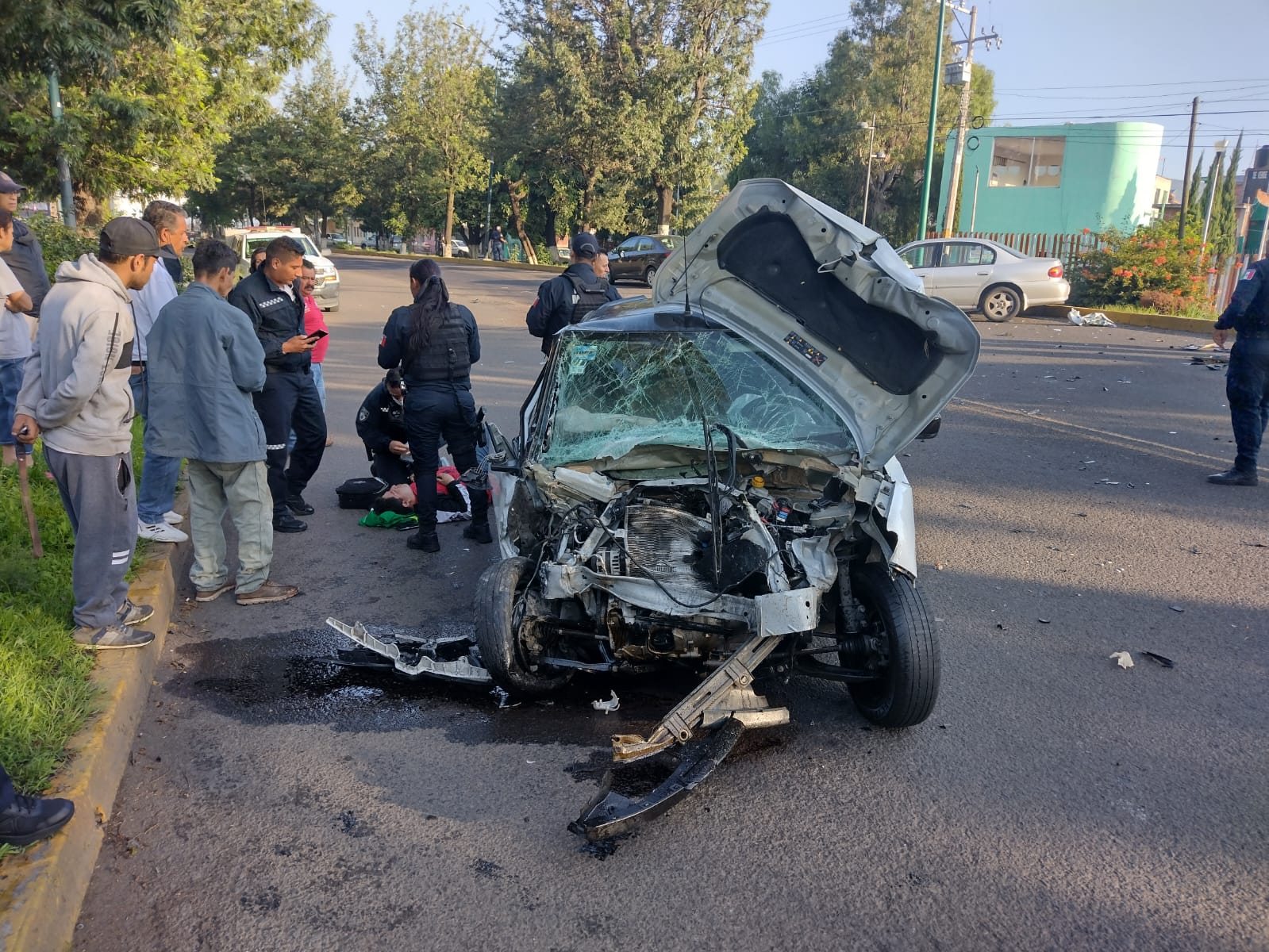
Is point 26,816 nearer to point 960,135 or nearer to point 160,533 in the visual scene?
point 160,533

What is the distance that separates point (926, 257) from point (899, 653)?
16494 millimetres

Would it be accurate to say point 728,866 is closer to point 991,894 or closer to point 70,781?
point 991,894

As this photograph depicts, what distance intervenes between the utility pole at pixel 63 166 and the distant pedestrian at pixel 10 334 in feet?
29.8

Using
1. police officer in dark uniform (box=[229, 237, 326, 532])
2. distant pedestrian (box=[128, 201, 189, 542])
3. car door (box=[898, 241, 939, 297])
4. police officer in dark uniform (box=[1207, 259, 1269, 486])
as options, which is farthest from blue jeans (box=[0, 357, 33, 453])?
car door (box=[898, 241, 939, 297])

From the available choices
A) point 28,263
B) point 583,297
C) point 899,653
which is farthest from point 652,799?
point 28,263

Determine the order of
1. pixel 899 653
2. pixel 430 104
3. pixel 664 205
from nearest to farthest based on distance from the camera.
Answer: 1. pixel 899 653
2. pixel 664 205
3. pixel 430 104

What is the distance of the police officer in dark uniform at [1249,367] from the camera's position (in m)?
7.44

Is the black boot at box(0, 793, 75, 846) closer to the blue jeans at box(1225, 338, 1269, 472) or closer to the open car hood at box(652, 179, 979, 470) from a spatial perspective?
the open car hood at box(652, 179, 979, 470)

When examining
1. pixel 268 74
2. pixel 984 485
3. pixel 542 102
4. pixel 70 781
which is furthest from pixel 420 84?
pixel 70 781

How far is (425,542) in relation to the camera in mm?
6367

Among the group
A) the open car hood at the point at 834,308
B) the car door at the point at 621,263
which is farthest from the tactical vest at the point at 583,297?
the car door at the point at 621,263

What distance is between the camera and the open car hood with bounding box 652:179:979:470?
14.1ft

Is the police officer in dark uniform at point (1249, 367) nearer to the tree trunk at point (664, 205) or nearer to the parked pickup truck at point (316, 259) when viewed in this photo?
the parked pickup truck at point (316, 259)

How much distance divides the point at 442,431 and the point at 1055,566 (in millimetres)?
4059
